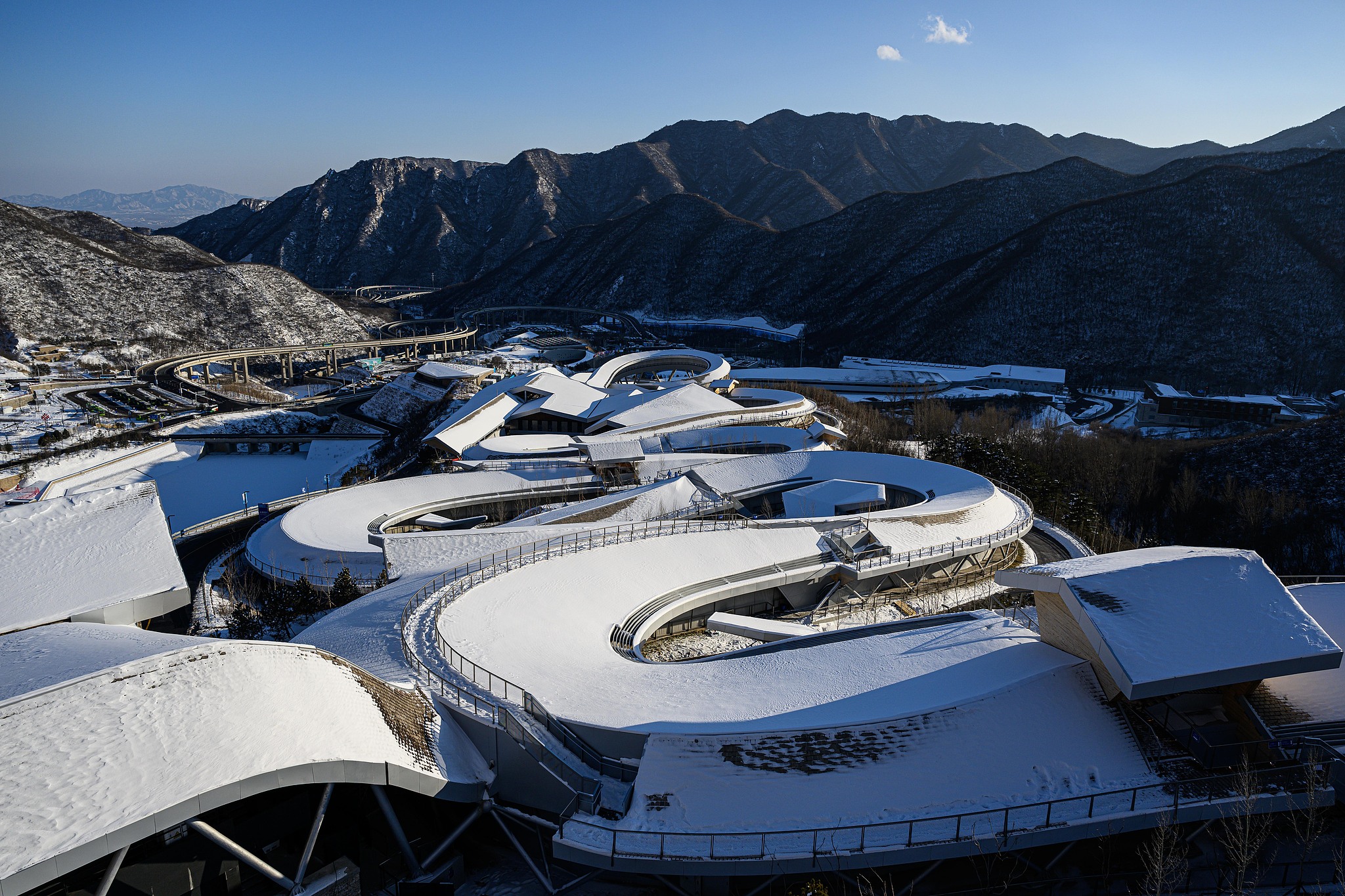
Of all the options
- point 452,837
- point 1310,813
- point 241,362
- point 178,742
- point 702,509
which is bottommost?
point 702,509

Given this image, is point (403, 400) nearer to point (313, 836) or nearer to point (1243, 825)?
point (313, 836)

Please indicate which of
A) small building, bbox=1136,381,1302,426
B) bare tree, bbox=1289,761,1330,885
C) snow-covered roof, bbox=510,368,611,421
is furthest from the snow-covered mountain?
bare tree, bbox=1289,761,1330,885

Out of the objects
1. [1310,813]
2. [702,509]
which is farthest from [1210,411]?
[1310,813]

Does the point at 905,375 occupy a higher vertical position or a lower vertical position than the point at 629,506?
lower

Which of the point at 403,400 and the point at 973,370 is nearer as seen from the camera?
the point at 403,400

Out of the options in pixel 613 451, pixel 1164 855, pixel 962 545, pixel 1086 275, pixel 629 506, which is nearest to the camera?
pixel 1164 855

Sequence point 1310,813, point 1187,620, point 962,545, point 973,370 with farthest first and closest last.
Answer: point 973,370 → point 962,545 → point 1187,620 → point 1310,813

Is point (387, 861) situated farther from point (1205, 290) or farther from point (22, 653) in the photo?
point (1205, 290)
